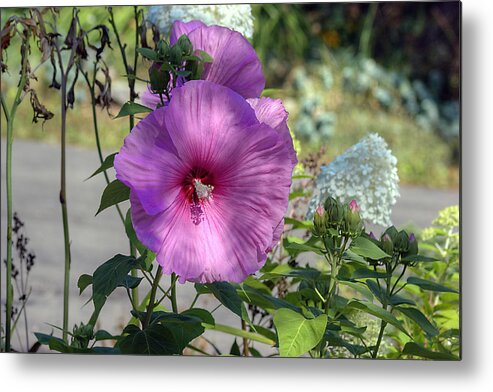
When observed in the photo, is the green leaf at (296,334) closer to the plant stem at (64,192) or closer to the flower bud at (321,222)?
the flower bud at (321,222)

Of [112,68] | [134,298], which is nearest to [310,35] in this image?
[112,68]

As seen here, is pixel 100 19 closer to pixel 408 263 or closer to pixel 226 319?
pixel 226 319

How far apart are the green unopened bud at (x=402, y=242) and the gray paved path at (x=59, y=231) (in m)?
0.47

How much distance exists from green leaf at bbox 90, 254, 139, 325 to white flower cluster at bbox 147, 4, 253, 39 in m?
0.49

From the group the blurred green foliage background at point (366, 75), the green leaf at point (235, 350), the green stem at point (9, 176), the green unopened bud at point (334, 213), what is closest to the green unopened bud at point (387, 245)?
the green unopened bud at point (334, 213)

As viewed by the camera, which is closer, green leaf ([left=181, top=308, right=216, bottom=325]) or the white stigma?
the white stigma

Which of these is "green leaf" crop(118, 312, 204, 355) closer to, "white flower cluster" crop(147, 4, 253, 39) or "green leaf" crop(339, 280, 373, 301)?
"green leaf" crop(339, 280, 373, 301)

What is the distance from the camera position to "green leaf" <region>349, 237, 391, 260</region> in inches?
56.7

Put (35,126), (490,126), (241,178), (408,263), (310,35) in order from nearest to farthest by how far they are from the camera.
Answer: (241,178), (408,263), (490,126), (35,126), (310,35)

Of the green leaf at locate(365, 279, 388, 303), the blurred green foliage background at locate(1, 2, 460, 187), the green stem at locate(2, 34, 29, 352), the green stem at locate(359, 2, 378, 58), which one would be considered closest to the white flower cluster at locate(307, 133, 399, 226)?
the green leaf at locate(365, 279, 388, 303)

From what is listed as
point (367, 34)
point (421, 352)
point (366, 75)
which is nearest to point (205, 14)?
point (421, 352)

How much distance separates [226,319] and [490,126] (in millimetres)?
629

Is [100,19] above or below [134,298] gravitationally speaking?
above

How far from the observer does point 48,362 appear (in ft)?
5.53
